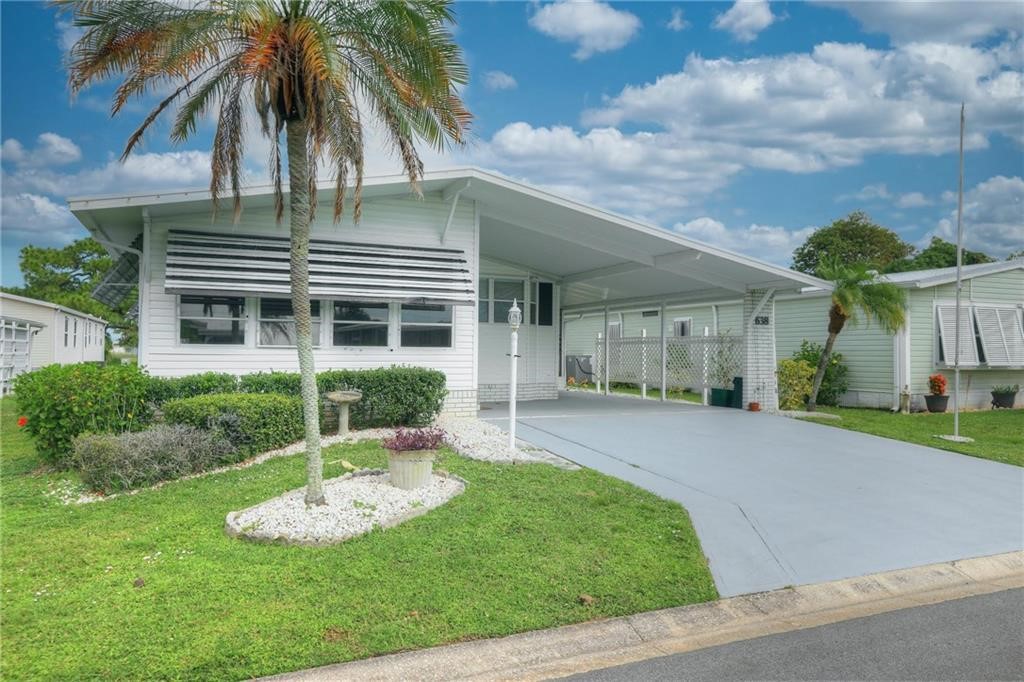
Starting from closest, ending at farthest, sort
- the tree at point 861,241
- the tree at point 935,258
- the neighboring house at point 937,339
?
the neighboring house at point 937,339
the tree at point 935,258
the tree at point 861,241

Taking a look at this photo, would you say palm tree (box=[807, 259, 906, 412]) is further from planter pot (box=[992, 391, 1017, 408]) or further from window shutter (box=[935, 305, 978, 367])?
planter pot (box=[992, 391, 1017, 408])

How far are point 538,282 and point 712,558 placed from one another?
12.2 m

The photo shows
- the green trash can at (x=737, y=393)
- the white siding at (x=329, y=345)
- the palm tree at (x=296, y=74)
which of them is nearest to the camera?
the palm tree at (x=296, y=74)

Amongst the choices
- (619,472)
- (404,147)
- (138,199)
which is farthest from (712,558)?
(138,199)

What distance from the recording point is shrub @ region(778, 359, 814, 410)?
16109mm

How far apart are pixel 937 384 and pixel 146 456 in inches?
677

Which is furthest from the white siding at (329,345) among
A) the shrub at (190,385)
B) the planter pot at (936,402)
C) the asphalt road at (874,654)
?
the planter pot at (936,402)

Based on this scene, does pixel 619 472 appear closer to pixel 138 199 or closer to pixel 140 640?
pixel 140 640

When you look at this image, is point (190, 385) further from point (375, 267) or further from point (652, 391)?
point (652, 391)

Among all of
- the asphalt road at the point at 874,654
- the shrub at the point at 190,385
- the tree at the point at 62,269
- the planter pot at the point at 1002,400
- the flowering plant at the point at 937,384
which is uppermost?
the tree at the point at 62,269

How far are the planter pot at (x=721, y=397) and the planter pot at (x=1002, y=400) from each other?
26.6ft

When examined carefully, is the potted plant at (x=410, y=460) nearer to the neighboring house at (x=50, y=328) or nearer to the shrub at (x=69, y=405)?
the shrub at (x=69, y=405)

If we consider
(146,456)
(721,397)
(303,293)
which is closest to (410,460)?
(303,293)

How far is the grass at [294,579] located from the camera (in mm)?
3572
